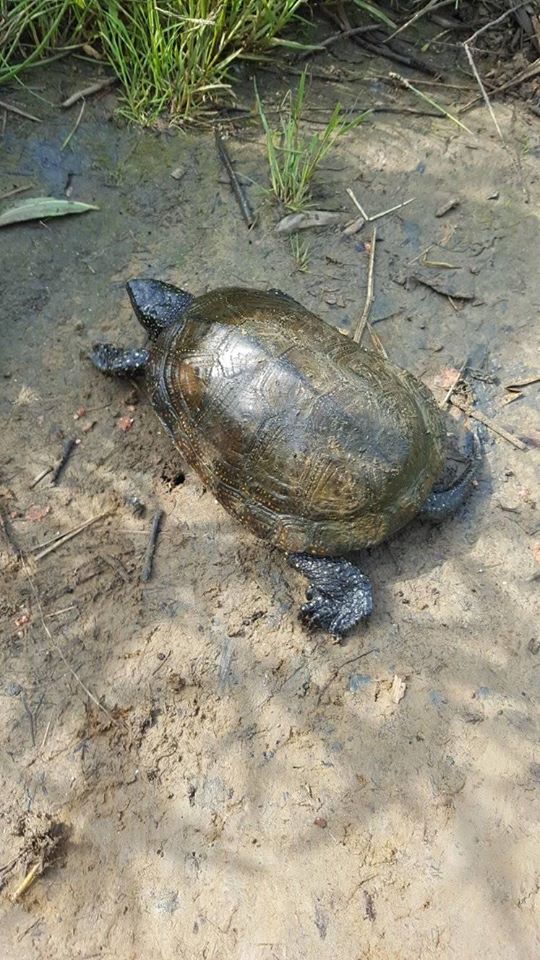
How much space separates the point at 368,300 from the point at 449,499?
1194 millimetres

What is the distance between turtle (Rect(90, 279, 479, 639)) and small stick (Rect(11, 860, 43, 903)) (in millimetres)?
1217

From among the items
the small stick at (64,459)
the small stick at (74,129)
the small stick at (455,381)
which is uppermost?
the small stick at (74,129)

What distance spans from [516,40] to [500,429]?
259 cm

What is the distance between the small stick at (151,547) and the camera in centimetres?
267

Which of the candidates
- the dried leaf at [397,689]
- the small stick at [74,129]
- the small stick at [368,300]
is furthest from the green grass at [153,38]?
the dried leaf at [397,689]

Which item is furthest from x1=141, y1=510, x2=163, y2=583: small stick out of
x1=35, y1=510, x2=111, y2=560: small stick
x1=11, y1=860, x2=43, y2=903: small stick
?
x1=11, y1=860, x2=43, y2=903: small stick

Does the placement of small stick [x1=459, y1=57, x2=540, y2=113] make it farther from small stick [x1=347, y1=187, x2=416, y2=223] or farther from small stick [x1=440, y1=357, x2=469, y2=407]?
small stick [x1=440, y1=357, x2=469, y2=407]

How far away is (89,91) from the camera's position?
3650mm

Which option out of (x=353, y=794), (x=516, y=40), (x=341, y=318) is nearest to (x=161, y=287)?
(x=341, y=318)

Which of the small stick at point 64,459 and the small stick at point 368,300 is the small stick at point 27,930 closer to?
the small stick at point 64,459

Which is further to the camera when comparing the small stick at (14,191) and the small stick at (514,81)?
the small stick at (514,81)

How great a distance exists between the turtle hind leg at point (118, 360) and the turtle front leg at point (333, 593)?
1.13 meters

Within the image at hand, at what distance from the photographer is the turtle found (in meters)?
2.52

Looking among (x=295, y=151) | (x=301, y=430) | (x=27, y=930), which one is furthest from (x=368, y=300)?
(x=27, y=930)
